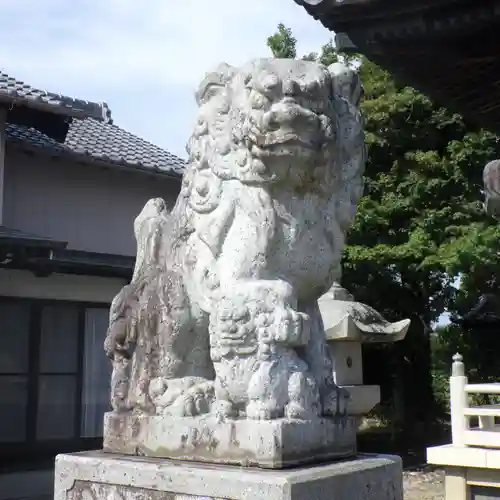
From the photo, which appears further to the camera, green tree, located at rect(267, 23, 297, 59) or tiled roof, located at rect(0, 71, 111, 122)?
green tree, located at rect(267, 23, 297, 59)

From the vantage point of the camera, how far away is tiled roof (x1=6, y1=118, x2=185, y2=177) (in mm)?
9961

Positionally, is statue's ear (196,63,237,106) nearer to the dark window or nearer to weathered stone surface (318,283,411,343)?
weathered stone surface (318,283,411,343)

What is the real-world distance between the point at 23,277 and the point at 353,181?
21.7ft

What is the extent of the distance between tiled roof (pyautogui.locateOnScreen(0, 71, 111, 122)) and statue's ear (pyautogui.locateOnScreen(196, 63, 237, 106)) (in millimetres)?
6500

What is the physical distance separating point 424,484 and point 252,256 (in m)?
9.37

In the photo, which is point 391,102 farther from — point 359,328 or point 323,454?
point 323,454

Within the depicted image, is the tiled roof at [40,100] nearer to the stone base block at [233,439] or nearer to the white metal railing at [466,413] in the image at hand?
the white metal railing at [466,413]

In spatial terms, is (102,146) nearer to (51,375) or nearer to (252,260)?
(51,375)

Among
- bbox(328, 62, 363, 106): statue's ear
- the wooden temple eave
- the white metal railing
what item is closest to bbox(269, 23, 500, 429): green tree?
the white metal railing

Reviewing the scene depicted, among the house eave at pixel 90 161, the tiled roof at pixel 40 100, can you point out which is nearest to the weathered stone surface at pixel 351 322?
the house eave at pixel 90 161

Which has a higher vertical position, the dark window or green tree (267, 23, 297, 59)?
green tree (267, 23, 297, 59)

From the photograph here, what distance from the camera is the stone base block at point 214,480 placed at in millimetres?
2371

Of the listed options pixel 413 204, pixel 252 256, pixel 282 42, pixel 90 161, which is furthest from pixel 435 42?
pixel 282 42

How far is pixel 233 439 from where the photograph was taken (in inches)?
102
